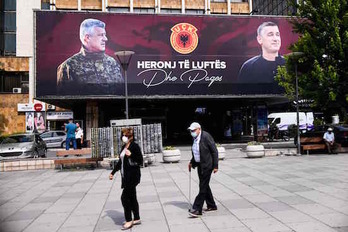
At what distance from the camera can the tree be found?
64.2ft

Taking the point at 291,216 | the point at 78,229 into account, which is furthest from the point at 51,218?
the point at 291,216

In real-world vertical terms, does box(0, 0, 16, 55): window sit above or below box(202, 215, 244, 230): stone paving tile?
above

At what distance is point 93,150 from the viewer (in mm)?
15023

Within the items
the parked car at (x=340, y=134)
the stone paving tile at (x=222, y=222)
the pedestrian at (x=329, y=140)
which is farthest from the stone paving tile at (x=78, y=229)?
the parked car at (x=340, y=134)

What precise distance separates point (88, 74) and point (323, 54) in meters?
16.7

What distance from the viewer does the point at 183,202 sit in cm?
816

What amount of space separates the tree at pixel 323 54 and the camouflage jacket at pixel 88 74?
43.6 feet

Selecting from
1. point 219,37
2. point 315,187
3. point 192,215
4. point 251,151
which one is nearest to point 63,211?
point 192,215

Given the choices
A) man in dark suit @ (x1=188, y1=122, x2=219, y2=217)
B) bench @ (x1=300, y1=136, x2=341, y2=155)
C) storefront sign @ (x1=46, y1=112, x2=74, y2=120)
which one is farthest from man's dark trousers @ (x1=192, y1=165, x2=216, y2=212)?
storefront sign @ (x1=46, y1=112, x2=74, y2=120)

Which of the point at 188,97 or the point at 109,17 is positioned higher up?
the point at 109,17

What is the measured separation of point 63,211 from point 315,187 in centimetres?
611

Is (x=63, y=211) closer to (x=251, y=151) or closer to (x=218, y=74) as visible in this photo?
(x=251, y=151)

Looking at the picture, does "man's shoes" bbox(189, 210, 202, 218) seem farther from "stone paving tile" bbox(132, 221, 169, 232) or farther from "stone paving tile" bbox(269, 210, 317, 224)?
"stone paving tile" bbox(269, 210, 317, 224)

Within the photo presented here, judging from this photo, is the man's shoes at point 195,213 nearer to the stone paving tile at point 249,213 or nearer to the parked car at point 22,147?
the stone paving tile at point 249,213
